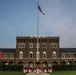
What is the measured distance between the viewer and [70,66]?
5606cm

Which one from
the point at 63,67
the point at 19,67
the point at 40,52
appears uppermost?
the point at 40,52

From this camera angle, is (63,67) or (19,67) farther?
(63,67)

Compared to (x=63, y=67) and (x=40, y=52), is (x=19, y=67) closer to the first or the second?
(x=63, y=67)

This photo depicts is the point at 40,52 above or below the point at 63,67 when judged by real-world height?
above

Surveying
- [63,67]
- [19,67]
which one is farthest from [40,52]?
[19,67]

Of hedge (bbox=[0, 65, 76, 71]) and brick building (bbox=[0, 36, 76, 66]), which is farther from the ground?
brick building (bbox=[0, 36, 76, 66])

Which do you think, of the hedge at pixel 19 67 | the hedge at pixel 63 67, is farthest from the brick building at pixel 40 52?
the hedge at pixel 19 67

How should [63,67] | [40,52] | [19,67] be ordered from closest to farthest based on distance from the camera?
[19,67], [63,67], [40,52]

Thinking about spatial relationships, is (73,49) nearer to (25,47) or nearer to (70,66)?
(25,47)

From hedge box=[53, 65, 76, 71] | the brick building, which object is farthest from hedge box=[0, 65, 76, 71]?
the brick building

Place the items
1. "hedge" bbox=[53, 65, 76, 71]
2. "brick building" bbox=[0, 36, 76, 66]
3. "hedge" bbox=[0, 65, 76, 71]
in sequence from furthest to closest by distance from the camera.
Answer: "brick building" bbox=[0, 36, 76, 66]
"hedge" bbox=[53, 65, 76, 71]
"hedge" bbox=[0, 65, 76, 71]

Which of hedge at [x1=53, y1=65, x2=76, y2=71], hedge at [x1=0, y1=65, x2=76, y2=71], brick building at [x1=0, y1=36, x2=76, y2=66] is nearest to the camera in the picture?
hedge at [x1=0, y1=65, x2=76, y2=71]

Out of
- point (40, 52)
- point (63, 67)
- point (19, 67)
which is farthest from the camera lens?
point (40, 52)

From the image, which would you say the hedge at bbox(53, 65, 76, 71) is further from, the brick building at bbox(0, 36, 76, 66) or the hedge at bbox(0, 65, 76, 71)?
the brick building at bbox(0, 36, 76, 66)
